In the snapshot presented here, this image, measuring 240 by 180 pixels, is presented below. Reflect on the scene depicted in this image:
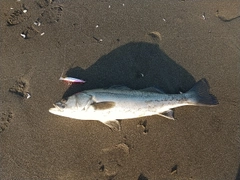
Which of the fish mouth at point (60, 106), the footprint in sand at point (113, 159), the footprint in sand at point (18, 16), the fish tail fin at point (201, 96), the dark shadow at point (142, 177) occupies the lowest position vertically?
the dark shadow at point (142, 177)

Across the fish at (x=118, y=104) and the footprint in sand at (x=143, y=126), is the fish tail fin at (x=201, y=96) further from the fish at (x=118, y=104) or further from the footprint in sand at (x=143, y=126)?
the footprint in sand at (x=143, y=126)

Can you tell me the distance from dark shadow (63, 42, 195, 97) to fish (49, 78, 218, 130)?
0.30 metres

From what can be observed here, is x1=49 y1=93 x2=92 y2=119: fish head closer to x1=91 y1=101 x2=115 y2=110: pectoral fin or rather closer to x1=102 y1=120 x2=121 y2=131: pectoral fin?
x1=91 y1=101 x2=115 y2=110: pectoral fin

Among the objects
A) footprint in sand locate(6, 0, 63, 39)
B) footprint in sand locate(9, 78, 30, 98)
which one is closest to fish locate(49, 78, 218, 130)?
footprint in sand locate(9, 78, 30, 98)

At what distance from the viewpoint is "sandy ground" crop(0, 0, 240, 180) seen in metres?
5.25

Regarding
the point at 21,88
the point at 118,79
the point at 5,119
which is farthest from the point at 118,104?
the point at 5,119

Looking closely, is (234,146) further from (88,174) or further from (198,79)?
(88,174)

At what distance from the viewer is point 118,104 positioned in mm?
5047

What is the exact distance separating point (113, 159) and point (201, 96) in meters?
2.13

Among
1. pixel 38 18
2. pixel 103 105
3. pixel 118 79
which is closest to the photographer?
pixel 103 105

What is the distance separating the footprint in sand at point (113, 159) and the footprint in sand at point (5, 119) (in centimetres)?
193

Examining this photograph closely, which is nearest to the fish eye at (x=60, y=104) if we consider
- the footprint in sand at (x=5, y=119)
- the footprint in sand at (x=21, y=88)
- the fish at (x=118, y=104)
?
the fish at (x=118, y=104)

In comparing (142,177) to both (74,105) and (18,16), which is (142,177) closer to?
(74,105)

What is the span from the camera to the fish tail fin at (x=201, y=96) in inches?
211
